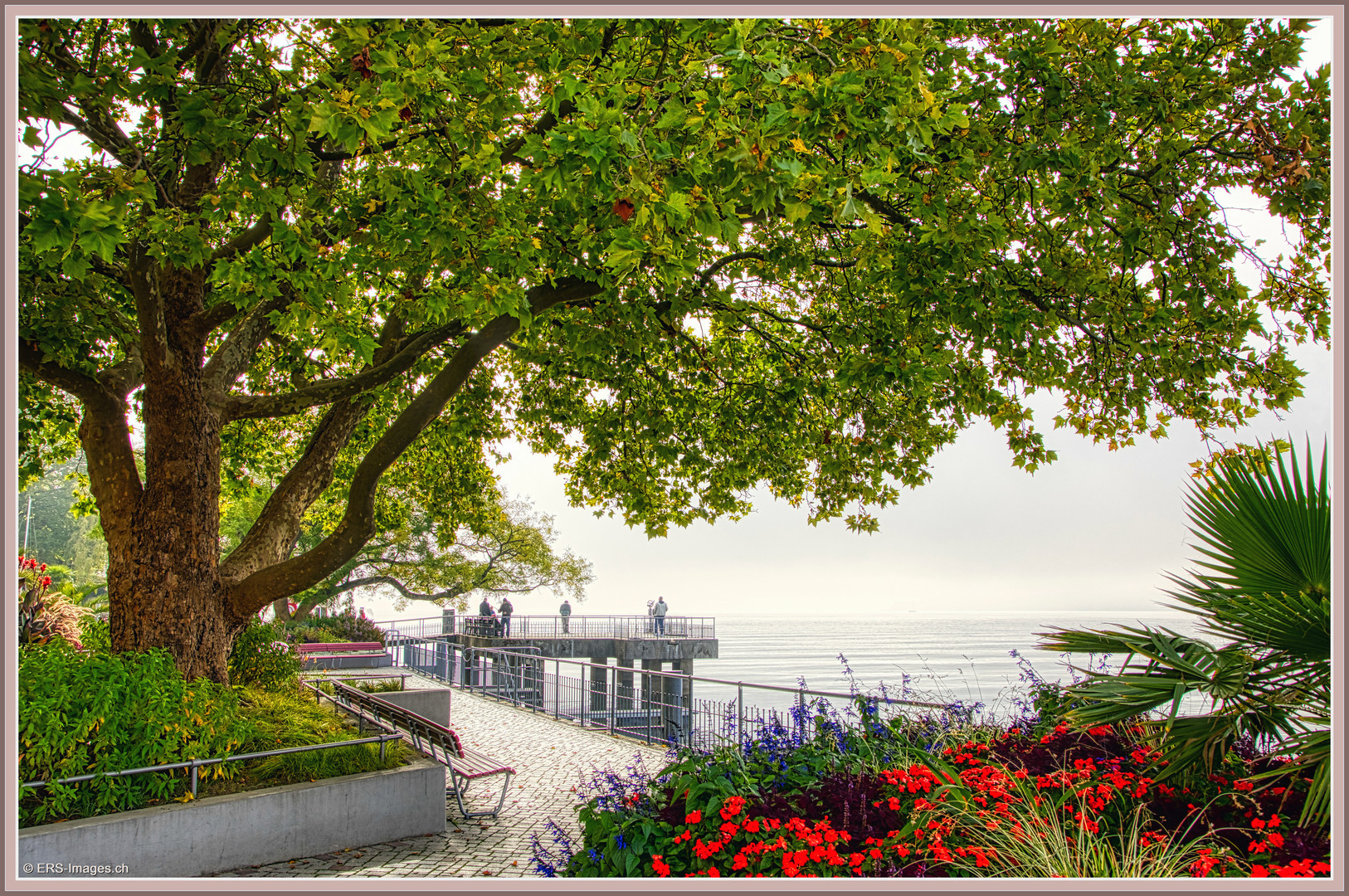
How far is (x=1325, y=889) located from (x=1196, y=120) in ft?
19.4

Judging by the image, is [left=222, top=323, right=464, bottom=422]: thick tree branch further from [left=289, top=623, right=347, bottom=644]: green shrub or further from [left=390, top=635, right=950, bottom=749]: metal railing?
[left=289, top=623, right=347, bottom=644]: green shrub

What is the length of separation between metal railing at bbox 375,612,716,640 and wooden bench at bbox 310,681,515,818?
24506 mm

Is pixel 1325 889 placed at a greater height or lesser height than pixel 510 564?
greater

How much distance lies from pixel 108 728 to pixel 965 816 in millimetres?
6112

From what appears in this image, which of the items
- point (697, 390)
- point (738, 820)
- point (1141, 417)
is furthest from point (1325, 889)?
point (697, 390)

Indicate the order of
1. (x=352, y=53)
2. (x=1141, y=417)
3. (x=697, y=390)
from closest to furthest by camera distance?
(x=352, y=53), (x=1141, y=417), (x=697, y=390)

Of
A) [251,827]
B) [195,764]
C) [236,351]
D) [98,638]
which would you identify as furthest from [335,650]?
[195,764]

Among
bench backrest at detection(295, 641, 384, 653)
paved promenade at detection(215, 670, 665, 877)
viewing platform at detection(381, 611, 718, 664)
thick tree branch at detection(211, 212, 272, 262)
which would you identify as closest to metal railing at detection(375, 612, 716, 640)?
viewing platform at detection(381, 611, 718, 664)

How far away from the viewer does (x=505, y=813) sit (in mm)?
8047

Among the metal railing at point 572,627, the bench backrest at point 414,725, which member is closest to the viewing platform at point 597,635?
the metal railing at point 572,627

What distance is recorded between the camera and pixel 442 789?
23.3 ft

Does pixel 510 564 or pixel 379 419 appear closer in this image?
pixel 379 419

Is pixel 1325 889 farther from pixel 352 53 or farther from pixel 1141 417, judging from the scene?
pixel 352 53

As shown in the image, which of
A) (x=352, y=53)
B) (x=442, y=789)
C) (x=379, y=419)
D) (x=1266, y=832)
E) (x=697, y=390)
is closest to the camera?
(x=1266, y=832)
